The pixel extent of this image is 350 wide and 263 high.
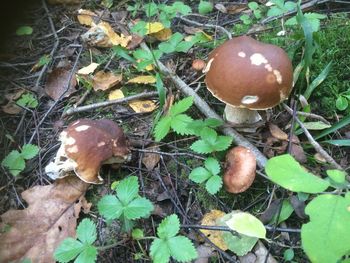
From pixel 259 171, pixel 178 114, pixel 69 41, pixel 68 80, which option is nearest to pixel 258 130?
pixel 259 171

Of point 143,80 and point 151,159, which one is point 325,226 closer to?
point 151,159

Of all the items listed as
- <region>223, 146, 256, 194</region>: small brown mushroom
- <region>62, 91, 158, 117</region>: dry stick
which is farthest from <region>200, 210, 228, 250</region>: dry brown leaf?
<region>62, 91, 158, 117</region>: dry stick

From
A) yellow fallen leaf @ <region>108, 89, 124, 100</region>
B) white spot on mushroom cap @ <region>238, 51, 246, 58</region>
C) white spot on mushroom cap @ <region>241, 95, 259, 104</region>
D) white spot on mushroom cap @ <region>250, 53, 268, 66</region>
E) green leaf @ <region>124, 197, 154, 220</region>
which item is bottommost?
yellow fallen leaf @ <region>108, 89, 124, 100</region>

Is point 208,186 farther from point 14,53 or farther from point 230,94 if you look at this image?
point 14,53

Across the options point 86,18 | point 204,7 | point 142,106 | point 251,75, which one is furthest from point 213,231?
point 86,18

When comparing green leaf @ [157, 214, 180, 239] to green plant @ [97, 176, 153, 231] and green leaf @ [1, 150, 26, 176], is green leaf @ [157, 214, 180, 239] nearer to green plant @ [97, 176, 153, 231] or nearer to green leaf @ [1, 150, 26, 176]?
green plant @ [97, 176, 153, 231]

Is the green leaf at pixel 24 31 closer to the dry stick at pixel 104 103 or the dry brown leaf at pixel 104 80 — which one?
the dry brown leaf at pixel 104 80

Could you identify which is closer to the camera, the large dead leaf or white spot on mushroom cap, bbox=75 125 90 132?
the large dead leaf
